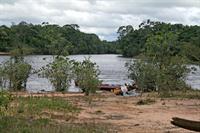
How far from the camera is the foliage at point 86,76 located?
Result: 2345 centimetres

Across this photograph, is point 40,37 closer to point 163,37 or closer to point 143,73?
point 163,37

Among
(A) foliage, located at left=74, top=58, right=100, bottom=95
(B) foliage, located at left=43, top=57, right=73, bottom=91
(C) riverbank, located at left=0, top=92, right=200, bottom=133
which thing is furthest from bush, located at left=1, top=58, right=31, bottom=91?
(C) riverbank, located at left=0, top=92, right=200, bottom=133

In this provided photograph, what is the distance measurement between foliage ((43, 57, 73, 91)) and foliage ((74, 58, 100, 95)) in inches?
51.4

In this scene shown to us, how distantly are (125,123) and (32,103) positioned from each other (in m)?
4.10

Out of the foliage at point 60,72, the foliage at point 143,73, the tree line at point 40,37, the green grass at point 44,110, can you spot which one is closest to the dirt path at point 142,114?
the green grass at point 44,110

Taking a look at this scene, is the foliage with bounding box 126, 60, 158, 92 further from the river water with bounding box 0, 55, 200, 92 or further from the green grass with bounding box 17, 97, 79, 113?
the green grass with bounding box 17, 97, 79, 113

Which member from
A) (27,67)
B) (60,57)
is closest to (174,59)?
(60,57)

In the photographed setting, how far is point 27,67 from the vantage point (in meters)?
28.2

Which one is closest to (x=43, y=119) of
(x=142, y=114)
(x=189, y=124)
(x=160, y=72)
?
(x=142, y=114)

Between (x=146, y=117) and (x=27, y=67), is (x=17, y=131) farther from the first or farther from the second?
(x=27, y=67)

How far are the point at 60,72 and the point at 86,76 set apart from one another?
8.87ft

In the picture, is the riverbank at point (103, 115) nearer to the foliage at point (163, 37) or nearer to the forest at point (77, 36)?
the foliage at point (163, 37)

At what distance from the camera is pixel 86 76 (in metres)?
23.6

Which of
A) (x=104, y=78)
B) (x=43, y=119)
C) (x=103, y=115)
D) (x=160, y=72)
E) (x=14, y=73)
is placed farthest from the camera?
(x=104, y=78)
